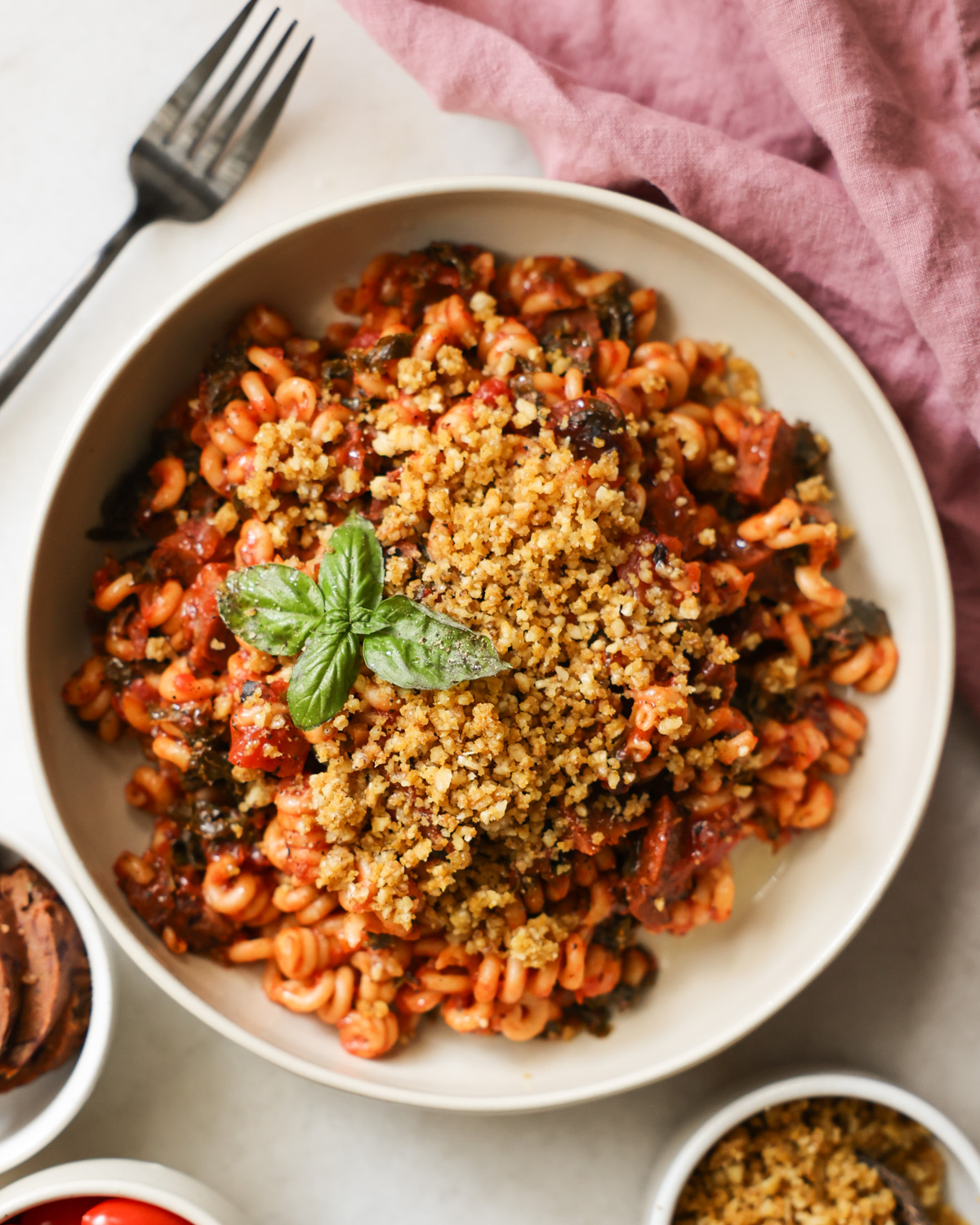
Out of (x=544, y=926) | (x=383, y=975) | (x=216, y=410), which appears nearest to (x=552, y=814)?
(x=544, y=926)

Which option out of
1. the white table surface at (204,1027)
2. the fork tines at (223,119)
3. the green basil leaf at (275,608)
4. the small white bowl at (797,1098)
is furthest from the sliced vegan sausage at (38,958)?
the fork tines at (223,119)

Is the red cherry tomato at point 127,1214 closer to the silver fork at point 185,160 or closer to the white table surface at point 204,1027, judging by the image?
the white table surface at point 204,1027

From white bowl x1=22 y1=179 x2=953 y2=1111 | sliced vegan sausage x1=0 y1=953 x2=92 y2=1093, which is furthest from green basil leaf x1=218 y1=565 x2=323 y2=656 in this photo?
sliced vegan sausage x1=0 y1=953 x2=92 y2=1093

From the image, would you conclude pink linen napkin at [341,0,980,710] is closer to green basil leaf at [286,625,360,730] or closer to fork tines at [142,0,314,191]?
fork tines at [142,0,314,191]

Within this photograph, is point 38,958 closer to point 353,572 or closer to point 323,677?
point 323,677

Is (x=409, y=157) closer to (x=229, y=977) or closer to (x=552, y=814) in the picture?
(x=552, y=814)

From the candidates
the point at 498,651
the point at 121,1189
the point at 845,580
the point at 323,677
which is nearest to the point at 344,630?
the point at 323,677
